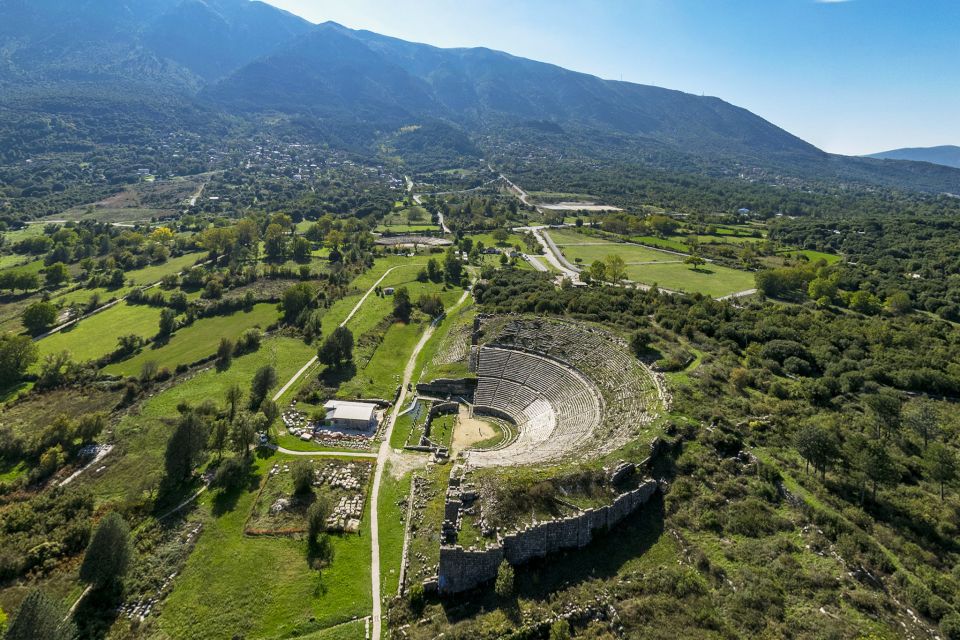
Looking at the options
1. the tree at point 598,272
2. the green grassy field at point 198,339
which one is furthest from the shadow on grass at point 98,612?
the tree at point 598,272

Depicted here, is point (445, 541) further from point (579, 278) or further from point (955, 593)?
point (579, 278)

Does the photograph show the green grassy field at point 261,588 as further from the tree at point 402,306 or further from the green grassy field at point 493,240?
the green grassy field at point 493,240

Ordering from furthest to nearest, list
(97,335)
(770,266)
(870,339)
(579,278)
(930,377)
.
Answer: (770,266) → (579,278) → (97,335) → (870,339) → (930,377)

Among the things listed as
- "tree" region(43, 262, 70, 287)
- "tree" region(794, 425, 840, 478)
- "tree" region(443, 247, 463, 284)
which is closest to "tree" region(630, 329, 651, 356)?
"tree" region(794, 425, 840, 478)

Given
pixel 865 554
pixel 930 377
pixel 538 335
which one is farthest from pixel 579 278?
pixel 865 554

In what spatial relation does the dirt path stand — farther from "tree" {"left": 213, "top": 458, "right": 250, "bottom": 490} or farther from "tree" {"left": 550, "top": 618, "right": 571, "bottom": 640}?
"tree" {"left": 550, "top": 618, "right": 571, "bottom": 640}

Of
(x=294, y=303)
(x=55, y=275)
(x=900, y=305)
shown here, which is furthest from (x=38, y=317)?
(x=900, y=305)
